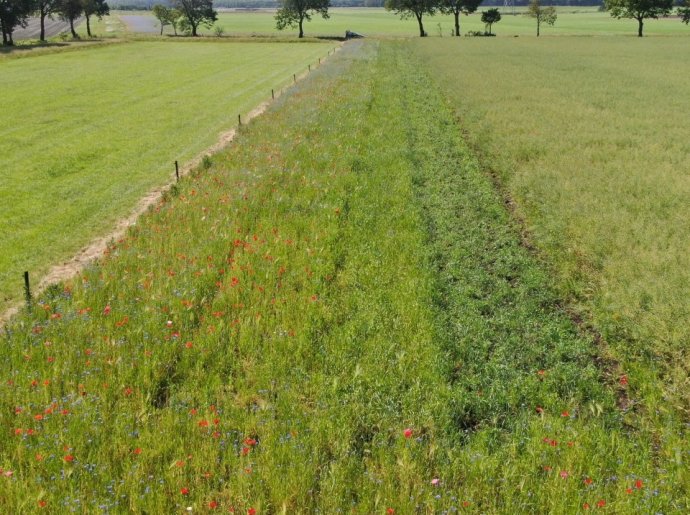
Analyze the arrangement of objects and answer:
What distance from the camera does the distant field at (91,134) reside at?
12992 millimetres

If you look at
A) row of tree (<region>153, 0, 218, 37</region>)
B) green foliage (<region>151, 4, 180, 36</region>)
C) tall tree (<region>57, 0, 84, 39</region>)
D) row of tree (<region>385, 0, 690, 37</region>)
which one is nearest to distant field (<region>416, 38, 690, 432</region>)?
row of tree (<region>385, 0, 690, 37</region>)

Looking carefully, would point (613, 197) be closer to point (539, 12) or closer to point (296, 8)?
point (296, 8)

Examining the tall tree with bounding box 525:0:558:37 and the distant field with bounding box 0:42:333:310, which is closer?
the distant field with bounding box 0:42:333:310

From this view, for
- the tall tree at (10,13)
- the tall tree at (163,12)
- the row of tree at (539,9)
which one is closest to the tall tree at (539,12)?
the row of tree at (539,9)

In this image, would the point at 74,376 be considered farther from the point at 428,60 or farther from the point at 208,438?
the point at 428,60

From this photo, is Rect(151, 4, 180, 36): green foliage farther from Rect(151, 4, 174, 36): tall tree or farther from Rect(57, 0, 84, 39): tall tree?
Rect(57, 0, 84, 39): tall tree

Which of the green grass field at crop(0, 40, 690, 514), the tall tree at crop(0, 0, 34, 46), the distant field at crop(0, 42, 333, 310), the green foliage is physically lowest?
the green grass field at crop(0, 40, 690, 514)

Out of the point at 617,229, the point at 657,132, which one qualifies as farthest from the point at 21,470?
the point at 657,132

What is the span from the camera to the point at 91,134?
2323cm

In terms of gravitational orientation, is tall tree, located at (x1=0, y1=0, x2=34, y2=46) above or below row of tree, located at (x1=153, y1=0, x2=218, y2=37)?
below

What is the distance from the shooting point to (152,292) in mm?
8523

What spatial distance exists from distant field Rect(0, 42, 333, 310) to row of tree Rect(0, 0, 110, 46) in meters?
26.0

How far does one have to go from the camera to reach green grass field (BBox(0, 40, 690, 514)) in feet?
16.2

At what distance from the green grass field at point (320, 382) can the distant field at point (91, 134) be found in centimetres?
249
